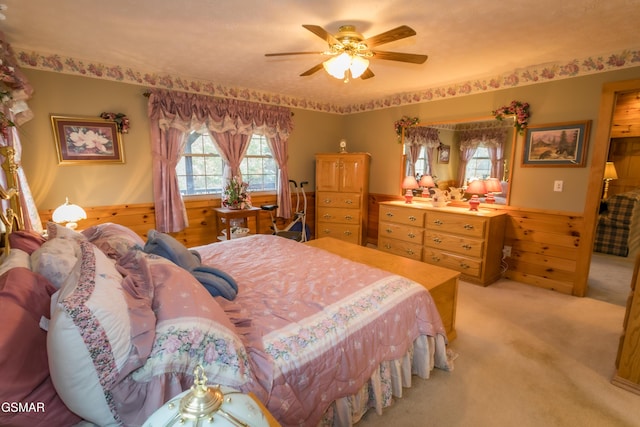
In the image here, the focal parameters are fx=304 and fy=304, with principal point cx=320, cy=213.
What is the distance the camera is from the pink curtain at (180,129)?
11.5 feet

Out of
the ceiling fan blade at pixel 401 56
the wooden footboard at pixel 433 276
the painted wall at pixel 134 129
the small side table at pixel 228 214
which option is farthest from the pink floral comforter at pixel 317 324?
the painted wall at pixel 134 129

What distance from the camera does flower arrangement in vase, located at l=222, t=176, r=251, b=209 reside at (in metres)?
4.00

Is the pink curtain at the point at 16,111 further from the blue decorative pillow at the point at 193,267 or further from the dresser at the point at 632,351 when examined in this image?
the dresser at the point at 632,351

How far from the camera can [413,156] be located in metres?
4.46

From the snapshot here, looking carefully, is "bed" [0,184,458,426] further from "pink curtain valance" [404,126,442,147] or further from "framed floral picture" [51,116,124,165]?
"pink curtain valance" [404,126,442,147]

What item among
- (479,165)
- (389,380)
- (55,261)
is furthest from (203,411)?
(479,165)

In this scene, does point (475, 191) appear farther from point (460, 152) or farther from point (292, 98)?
point (292, 98)

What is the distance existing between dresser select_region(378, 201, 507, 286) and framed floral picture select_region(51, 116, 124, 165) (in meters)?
3.38

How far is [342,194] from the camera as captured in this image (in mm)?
4859

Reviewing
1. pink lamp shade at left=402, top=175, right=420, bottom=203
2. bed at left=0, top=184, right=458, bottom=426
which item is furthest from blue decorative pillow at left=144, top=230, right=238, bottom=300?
pink lamp shade at left=402, top=175, right=420, bottom=203

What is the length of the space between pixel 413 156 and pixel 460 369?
3.08 meters

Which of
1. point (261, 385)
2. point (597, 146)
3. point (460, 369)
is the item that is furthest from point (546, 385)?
point (597, 146)

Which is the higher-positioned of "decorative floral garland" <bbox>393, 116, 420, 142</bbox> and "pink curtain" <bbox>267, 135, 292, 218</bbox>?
"decorative floral garland" <bbox>393, 116, 420, 142</bbox>

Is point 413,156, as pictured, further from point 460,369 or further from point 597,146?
point 460,369
